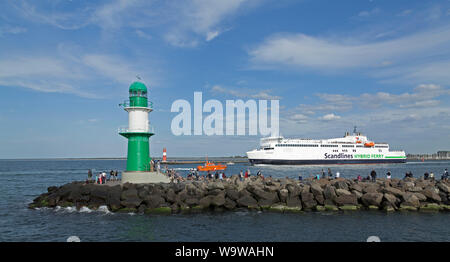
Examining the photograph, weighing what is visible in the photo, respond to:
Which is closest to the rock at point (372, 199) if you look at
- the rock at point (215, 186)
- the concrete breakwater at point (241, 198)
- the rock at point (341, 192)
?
the concrete breakwater at point (241, 198)

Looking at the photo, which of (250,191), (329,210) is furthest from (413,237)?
(250,191)

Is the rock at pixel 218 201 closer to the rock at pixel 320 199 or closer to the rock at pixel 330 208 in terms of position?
the rock at pixel 320 199

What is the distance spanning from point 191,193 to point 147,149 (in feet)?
14.9

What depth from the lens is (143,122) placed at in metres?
21.2

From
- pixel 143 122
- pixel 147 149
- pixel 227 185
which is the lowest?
pixel 227 185

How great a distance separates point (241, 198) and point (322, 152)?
64.6 m

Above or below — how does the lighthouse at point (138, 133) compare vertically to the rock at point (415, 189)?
above

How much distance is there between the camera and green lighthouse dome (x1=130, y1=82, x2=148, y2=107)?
68.9ft

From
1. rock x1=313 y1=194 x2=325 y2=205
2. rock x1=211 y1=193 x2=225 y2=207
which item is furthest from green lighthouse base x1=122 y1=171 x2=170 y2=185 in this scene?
rock x1=313 y1=194 x2=325 y2=205

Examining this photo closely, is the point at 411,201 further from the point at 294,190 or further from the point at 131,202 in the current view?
the point at 131,202

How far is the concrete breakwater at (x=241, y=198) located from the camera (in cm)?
1866
